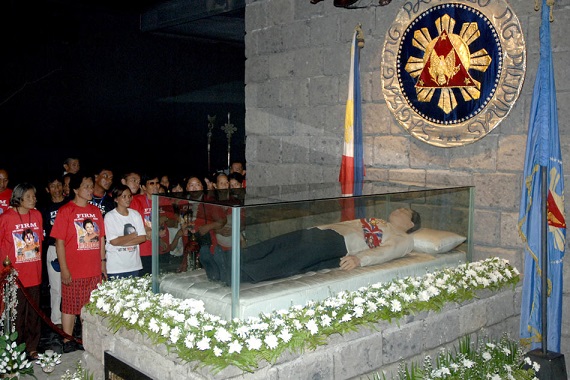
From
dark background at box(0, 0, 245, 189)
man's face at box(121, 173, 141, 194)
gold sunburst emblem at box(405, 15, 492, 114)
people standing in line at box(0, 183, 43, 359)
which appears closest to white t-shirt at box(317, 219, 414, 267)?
gold sunburst emblem at box(405, 15, 492, 114)

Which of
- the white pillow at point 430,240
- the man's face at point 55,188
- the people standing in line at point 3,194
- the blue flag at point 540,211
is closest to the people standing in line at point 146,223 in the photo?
the man's face at point 55,188

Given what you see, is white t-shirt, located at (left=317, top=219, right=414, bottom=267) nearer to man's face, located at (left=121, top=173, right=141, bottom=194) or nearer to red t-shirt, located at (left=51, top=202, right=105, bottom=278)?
red t-shirt, located at (left=51, top=202, right=105, bottom=278)

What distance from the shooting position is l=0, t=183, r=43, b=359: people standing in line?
16.2 feet

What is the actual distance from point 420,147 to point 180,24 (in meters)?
5.86

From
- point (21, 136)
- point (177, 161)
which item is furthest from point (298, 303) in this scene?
point (177, 161)

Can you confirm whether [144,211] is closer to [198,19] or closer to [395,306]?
[395,306]

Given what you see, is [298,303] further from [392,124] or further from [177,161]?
[177,161]

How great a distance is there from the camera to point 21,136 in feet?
29.3

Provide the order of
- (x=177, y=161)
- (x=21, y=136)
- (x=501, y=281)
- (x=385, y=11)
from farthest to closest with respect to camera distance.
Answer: (x=177, y=161), (x=21, y=136), (x=385, y=11), (x=501, y=281)

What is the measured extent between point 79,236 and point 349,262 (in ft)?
8.16

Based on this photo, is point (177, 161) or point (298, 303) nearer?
point (298, 303)

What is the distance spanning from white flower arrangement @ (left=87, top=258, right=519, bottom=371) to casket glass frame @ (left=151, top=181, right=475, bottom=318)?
165mm

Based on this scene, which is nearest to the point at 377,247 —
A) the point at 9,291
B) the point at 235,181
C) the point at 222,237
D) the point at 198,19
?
the point at 222,237

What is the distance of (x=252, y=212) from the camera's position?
305cm
